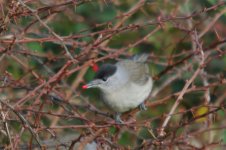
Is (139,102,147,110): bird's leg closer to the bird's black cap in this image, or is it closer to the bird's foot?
the bird's foot

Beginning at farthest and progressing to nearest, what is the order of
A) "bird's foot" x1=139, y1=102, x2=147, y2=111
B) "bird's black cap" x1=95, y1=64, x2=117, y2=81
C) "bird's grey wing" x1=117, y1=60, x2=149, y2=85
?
1. "bird's grey wing" x1=117, y1=60, x2=149, y2=85
2. "bird's black cap" x1=95, y1=64, x2=117, y2=81
3. "bird's foot" x1=139, y1=102, x2=147, y2=111

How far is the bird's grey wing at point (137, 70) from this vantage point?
553 cm

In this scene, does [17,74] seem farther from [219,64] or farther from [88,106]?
[219,64]

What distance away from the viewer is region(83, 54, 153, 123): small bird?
5188 millimetres

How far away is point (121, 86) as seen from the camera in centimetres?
535

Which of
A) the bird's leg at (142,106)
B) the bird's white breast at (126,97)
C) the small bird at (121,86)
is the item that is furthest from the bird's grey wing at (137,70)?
the bird's leg at (142,106)

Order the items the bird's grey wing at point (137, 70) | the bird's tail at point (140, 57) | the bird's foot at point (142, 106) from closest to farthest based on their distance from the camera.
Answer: the bird's foot at point (142, 106), the bird's grey wing at point (137, 70), the bird's tail at point (140, 57)

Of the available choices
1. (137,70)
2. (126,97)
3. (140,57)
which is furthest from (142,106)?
(140,57)

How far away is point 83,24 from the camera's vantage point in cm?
724

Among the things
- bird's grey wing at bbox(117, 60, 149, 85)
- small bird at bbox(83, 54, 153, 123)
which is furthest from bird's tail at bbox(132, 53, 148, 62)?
small bird at bbox(83, 54, 153, 123)

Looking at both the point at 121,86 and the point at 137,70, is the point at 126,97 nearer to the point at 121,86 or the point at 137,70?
the point at 121,86

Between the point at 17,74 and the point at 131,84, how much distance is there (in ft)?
5.16

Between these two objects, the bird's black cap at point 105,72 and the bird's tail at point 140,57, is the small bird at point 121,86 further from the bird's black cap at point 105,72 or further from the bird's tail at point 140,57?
the bird's tail at point 140,57

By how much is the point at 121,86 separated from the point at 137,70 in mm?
457
